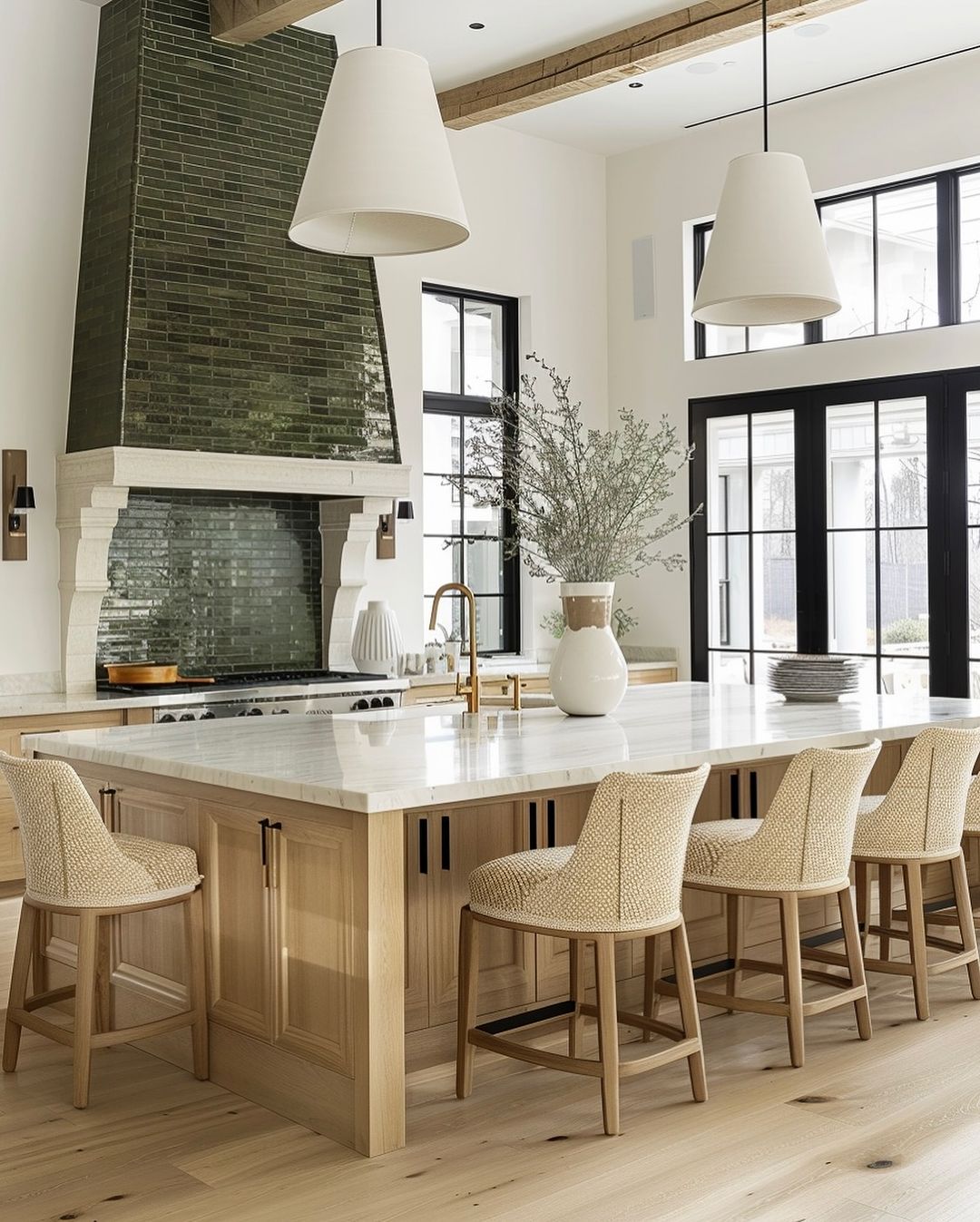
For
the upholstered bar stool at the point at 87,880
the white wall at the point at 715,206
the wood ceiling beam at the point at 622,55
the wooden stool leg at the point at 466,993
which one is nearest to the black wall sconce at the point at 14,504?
the upholstered bar stool at the point at 87,880

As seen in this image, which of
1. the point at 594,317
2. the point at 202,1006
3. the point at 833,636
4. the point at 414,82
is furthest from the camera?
the point at 594,317

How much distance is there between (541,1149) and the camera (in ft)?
10.6

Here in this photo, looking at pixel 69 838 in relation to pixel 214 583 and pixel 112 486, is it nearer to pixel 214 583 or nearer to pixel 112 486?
pixel 112 486

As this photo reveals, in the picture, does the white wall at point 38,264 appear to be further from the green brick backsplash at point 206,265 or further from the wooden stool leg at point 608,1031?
the wooden stool leg at point 608,1031

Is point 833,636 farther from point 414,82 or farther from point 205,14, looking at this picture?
point 414,82

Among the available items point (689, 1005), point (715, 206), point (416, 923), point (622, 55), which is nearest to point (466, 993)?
point (416, 923)

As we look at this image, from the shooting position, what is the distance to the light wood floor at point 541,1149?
291 cm

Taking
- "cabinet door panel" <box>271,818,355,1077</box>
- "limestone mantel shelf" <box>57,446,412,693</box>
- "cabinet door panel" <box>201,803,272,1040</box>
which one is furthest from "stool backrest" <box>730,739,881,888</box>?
"limestone mantel shelf" <box>57,446,412,693</box>

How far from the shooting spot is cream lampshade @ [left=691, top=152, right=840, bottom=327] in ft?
13.8

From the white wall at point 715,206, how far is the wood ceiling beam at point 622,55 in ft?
4.64

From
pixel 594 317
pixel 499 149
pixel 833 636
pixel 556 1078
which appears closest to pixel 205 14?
pixel 499 149

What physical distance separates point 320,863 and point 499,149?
608 centimetres

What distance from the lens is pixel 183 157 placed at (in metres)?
6.40

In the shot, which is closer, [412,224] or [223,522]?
[412,224]
